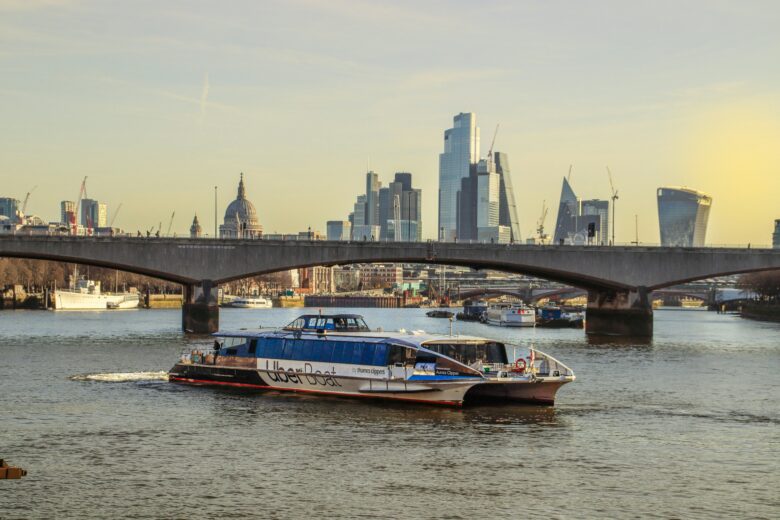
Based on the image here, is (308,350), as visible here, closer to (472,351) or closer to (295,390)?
(295,390)

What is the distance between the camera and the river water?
36.3m

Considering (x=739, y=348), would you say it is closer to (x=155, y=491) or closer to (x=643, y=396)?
(x=643, y=396)

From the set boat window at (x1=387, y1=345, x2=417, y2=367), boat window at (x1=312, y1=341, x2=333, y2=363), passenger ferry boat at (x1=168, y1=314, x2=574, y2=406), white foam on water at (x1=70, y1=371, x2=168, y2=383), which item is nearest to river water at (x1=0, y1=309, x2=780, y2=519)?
white foam on water at (x1=70, y1=371, x2=168, y2=383)

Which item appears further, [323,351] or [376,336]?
[323,351]

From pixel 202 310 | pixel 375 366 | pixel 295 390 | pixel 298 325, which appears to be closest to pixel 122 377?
pixel 298 325

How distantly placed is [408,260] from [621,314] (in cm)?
2580

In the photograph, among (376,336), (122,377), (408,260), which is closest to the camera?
(376,336)

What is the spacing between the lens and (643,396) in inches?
2527

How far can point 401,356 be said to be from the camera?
58719mm

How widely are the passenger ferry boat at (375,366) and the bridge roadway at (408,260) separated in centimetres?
5137

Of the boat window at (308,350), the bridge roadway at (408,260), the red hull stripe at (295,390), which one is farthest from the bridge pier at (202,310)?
the boat window at (308,350)

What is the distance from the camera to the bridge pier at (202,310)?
393 feet

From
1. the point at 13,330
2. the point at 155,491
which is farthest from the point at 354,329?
the point at 13,330

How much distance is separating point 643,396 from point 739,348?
51.2m
